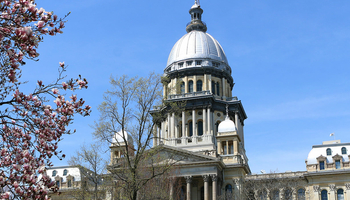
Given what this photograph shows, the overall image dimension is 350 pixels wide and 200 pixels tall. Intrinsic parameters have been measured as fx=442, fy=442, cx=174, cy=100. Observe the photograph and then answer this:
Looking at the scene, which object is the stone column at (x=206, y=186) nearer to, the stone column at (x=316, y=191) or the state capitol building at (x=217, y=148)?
the state capitol building at (x=217, y=148)

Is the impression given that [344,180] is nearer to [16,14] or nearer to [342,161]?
[342,161]

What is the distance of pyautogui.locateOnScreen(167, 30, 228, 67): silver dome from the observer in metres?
90.7

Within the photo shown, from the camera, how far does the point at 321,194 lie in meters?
67.8

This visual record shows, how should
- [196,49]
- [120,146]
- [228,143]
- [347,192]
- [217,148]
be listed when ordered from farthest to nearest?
[196,49], [217,148], [228,143], [347,192], [120,146]

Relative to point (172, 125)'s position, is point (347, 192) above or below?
below

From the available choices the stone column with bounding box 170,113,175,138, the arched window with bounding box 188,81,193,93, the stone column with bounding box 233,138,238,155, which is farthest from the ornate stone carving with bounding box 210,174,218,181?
the arched window with bounding box 188,81,193,93

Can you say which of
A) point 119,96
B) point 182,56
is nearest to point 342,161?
point 182,56

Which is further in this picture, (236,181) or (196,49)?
(196,49)

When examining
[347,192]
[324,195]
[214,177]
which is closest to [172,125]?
[214,177]

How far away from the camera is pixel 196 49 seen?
9131cm

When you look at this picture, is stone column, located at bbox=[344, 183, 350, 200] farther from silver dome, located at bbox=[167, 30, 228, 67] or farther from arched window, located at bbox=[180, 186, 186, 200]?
silver dome, located at bbox=[167, 30, 228, 67]

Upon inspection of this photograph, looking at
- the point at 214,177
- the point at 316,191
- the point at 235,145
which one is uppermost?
the point at 235,145

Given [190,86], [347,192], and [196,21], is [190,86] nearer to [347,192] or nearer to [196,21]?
[196,21]

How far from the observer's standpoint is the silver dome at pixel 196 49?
3570 inches
